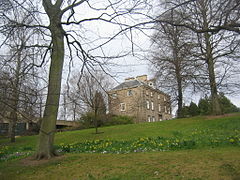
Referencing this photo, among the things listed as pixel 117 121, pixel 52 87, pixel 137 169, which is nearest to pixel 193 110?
pixel 117 121

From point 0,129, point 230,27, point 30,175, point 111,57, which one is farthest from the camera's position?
point 0,129

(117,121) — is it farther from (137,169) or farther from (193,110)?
(137,169)

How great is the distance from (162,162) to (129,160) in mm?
989

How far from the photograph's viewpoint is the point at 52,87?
7.39 metres

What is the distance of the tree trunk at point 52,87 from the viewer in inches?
275

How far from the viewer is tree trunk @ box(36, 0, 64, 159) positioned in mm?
6988

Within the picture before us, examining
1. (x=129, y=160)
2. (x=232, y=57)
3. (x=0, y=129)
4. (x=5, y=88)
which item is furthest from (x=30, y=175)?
(x=0, y=129)

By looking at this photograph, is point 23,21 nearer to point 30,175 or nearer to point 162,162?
point 30,175

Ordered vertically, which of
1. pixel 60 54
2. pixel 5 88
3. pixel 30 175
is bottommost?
pixel 30 175

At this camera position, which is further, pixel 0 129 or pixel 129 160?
pixel 0 129

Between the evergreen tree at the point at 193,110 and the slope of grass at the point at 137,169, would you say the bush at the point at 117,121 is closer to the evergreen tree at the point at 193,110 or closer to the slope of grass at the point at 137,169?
the evergreen tree at the point at 193,110

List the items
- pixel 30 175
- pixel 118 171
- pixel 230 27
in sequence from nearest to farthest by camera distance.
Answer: pixel 230 27
pixel 118 171
pixel 30 175

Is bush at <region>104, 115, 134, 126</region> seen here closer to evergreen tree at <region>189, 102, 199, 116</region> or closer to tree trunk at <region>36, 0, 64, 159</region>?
evergreen tree at <region>189, 102, 199, 116</region>

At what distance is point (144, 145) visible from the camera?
8250 millimetres
